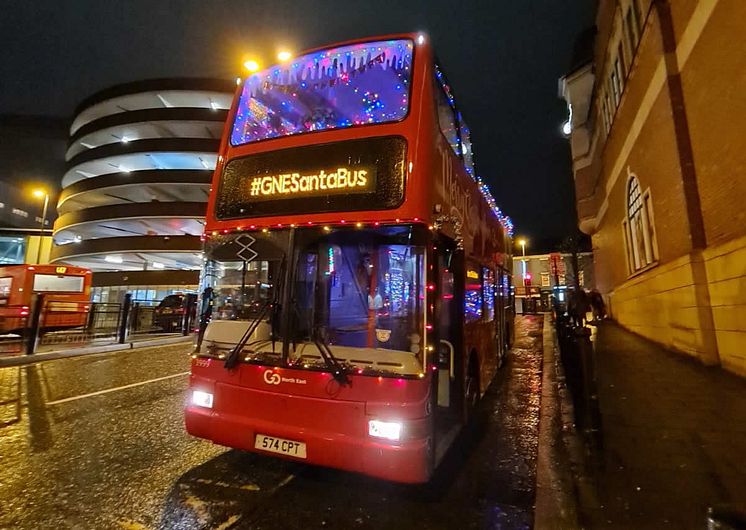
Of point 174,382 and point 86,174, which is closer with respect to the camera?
point 174,382

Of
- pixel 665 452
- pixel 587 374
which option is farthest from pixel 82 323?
pixel 665 452

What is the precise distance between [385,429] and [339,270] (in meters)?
1.81

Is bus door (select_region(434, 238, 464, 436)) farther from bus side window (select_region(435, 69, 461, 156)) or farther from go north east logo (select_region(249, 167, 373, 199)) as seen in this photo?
bus side window (select_region(435, 69, 461, 156))

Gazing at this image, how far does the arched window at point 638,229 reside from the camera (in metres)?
11.0

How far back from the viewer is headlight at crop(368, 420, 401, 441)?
3260 millimetres

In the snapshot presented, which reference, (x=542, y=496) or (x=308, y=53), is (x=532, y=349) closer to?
(x=542, y=496)

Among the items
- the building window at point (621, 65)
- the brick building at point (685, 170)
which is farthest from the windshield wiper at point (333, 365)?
the building window at point (621, 65)

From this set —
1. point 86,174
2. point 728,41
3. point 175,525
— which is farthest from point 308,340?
point 86,174

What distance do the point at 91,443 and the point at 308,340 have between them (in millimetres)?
3273

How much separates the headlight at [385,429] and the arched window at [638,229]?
10.4m

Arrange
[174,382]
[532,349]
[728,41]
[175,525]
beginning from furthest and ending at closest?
1. [532,349]
2. [174,382]
3. [728,41]
4. [175,525]

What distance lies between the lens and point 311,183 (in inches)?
157

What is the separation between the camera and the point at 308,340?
3.76m

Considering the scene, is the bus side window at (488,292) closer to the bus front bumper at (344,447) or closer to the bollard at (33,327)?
the bus front bumper at (344,447)
